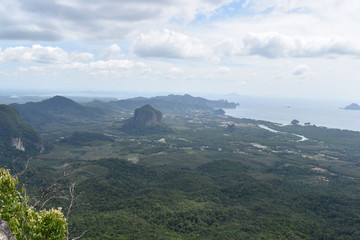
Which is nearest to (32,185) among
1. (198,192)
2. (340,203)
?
(198,192)

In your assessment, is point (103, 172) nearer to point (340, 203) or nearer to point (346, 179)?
point (340, 203)

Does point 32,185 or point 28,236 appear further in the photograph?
point 32,185

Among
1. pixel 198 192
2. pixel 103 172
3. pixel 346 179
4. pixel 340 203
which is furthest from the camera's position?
pixel 346 179

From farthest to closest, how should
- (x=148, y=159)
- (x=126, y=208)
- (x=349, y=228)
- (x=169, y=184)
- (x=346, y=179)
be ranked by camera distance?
(x=148, y=159)
(x=346, y=179)
(x=169, y=184)
(x=126, y=208)
(x=349, y=228)

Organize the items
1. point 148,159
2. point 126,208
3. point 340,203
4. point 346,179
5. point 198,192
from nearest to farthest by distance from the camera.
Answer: point 126,208 < point 340,203 < point 198,192 < point 346,179 < point 148,159

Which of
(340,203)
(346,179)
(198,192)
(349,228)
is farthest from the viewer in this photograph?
(346,179)

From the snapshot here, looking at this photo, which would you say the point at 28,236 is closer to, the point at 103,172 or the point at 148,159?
the point at 103,172

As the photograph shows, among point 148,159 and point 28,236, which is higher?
point 28,236

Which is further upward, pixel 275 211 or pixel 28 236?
pixel 28 236

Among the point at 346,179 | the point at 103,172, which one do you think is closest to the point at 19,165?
the point at 103,172
